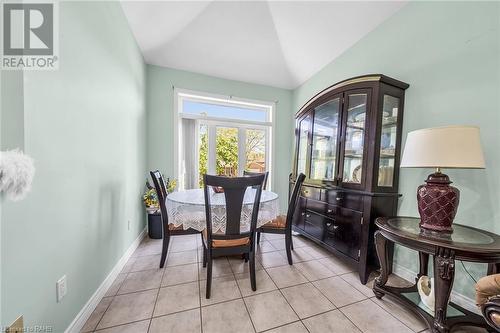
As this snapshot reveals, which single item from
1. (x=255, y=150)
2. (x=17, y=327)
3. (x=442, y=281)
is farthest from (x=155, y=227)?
(x=442, y=281)

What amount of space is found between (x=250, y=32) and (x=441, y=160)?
104 inches

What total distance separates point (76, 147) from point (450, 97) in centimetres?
280

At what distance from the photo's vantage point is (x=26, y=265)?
0.82 m

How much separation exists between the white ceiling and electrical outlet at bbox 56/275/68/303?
2380 mm

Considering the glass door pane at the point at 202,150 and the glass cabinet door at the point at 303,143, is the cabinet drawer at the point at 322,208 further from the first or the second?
the glass door pane at the point at 202,150

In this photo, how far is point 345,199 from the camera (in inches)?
75.5

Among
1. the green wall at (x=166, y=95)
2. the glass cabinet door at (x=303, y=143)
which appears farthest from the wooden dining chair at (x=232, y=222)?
the green wall at (x=166, y=95)

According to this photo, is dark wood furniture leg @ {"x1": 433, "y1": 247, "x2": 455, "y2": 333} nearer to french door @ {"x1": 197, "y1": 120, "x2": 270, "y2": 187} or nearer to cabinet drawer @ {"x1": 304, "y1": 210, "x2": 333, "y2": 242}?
cabinet drawer @ {"x1": 304, "y1": 210, "x2": 333, "y2": 242}

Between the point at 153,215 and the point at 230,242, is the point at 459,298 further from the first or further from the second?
the point at 153,215

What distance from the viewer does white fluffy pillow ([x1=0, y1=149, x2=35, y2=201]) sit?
67cm

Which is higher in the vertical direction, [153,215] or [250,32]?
[250,32]

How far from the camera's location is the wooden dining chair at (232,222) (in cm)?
140

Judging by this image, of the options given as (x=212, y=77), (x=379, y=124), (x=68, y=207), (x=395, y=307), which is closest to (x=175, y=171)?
(x=212, y=77)

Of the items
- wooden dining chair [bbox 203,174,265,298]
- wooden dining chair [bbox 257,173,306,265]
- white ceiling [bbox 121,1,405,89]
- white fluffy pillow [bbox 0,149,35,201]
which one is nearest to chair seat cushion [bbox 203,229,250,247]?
wooden dining chair [bbox 203,174,265,298]
